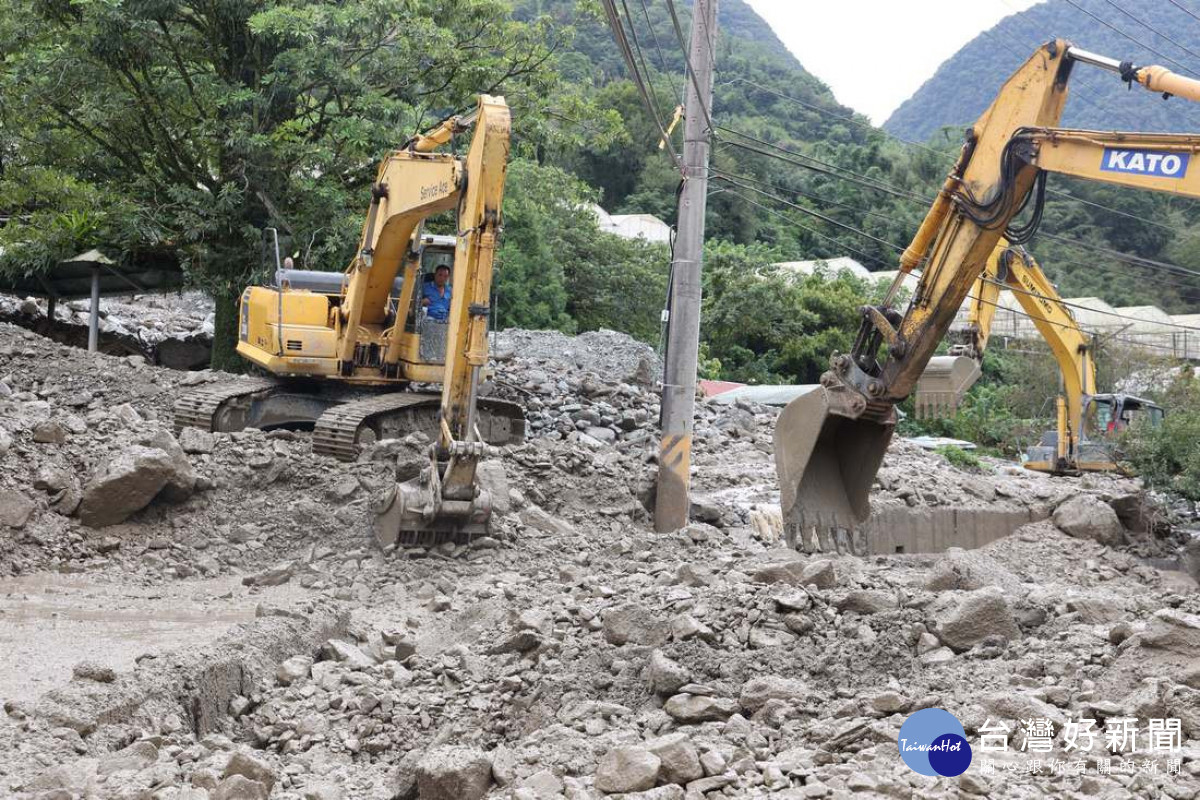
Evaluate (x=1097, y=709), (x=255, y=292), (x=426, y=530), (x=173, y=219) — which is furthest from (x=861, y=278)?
(x=1097, y=709)

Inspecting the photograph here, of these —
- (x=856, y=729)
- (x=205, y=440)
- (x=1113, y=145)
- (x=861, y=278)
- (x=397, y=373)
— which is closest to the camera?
(x=856, y=729)

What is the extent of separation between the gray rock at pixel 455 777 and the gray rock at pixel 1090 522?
9645 millimetres

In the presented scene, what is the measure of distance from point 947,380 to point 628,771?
1789cm

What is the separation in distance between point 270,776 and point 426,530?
17.5 ft

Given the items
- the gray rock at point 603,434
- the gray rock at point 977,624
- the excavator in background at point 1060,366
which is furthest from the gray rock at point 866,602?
the excavator in background at point 1060,366

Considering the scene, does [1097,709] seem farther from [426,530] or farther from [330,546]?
[330,546]

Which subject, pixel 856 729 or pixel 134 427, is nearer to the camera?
pixel 856 729

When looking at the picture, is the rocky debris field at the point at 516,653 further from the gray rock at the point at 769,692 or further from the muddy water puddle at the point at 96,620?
the muddy water puddle at the point at 96,620

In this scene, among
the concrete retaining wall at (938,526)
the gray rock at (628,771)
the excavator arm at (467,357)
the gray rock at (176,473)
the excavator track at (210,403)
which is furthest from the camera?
the excavator track at (210,403)

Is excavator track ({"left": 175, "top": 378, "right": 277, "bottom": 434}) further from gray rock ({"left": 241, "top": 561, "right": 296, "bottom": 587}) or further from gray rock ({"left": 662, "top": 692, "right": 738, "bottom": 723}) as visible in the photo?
gray rock ({"left": 662, "top": 692, "right": 738, "bottom": 723})

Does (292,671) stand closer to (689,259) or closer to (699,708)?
(699,708)

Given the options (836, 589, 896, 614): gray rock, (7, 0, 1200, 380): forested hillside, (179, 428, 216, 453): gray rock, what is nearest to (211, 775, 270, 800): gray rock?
(836, 589, 896, 614): gray rock

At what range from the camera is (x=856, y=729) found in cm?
461

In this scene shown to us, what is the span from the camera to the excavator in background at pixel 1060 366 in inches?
691
